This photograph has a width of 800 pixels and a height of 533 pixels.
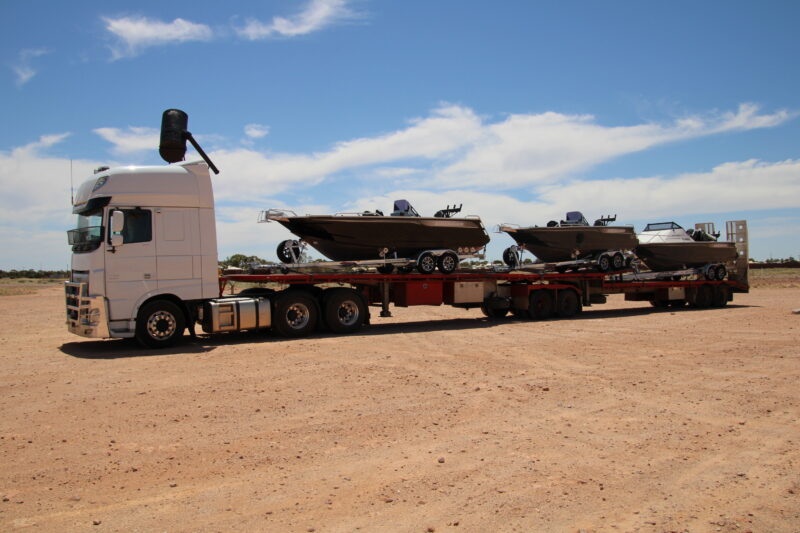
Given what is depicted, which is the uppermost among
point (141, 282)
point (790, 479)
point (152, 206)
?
point (152, 206)

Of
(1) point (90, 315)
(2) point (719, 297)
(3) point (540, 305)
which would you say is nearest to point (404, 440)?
(1) point (90, 315)

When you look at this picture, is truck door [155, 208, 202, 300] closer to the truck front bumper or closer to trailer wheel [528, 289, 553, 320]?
the truck front bumper

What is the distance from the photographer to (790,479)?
17.3 ft

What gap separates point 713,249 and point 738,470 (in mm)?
22298

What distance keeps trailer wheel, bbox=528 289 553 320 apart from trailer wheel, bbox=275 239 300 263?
7932 mm

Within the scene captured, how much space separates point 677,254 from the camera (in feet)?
80.7

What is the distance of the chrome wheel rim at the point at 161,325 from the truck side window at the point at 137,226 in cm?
161

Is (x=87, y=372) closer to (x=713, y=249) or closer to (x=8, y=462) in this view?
(x=8, y=462)

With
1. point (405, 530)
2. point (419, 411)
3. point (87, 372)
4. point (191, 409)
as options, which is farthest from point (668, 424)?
point (87, 372)

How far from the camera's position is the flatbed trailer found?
15312 millimetres

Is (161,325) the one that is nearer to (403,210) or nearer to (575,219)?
(403,210)

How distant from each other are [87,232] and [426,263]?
28.9 feet

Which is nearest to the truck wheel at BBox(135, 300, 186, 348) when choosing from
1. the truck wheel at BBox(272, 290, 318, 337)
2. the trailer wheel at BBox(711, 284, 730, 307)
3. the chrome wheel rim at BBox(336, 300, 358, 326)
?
the truck wheel at BBox(272, 290, 318, 337)

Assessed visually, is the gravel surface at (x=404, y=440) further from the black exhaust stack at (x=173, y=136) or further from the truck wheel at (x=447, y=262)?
the truck wheel at (x=447, y=262)
